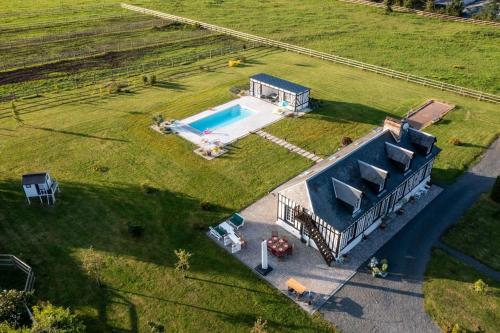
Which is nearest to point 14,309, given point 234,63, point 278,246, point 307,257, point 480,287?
point 278,246

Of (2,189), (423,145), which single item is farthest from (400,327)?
(2,189)

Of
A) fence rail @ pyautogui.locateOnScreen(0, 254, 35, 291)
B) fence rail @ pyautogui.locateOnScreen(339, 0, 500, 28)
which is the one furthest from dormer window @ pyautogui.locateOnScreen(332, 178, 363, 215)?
fence rail @ pyautogui.locateOnScreen(339, 0, 500, 28)

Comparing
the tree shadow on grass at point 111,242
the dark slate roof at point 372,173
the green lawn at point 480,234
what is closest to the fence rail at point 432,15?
the green lawn at point 480,234

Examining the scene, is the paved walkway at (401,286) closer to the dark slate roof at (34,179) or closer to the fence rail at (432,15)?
the dark slate roof at (34,179)

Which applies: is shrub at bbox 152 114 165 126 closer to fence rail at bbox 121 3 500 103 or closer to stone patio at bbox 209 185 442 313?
stone patio at bbox 209 185 442 313

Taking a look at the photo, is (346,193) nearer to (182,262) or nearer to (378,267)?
(378,267)

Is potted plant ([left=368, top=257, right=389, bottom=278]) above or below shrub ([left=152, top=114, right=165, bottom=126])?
below
